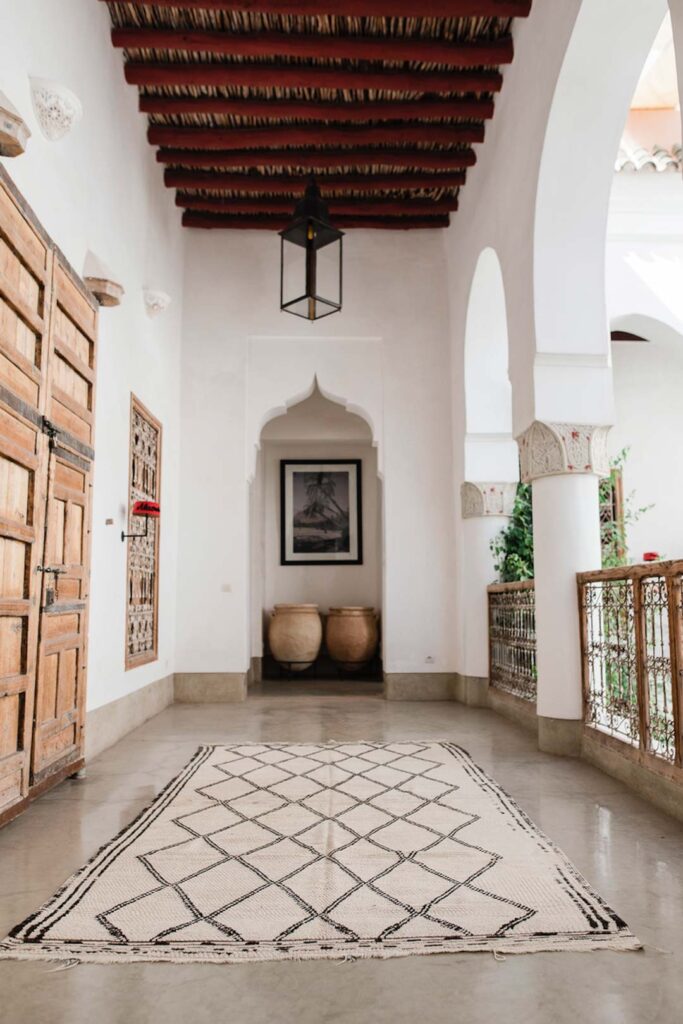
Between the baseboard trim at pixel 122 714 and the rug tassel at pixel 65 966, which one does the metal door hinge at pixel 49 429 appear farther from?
the rug tassel at pixel 65 966

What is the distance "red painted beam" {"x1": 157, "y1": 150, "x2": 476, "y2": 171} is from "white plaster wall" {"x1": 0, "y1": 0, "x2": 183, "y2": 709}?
372mm

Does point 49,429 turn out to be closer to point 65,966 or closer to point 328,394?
point 65,966

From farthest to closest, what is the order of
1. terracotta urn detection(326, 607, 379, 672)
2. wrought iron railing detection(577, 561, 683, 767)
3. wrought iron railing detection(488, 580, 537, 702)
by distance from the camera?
terracotta urn detection(326, 607, 379, 672) < wrought iron railing detection(488, 580, 537, 702) < wrought iron railing detection(577, 561, 683, 767)

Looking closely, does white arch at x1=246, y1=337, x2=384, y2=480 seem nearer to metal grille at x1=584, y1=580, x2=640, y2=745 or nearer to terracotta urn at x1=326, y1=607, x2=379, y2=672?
terracotta urn at x1=326, y1=607, x2=379, y2=672

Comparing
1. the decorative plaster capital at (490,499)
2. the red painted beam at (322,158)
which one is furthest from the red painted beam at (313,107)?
the decorative plaster capital at (490,499)

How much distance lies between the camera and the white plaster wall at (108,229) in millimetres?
4062

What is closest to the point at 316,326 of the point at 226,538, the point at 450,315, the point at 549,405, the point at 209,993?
the point at 450,315

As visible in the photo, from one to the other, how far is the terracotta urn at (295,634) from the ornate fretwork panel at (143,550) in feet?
9.90

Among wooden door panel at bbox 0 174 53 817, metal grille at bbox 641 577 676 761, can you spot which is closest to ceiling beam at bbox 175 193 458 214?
wooden door panel at bbox 0 174 53 817

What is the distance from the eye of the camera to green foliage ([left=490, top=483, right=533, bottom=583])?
7504mm

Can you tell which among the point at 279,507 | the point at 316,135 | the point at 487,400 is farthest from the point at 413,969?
the point at 279,507

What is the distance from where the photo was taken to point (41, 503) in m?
3.89

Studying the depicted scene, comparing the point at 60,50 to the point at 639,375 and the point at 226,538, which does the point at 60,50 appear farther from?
the point at 639,375

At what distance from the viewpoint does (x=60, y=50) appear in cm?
445
